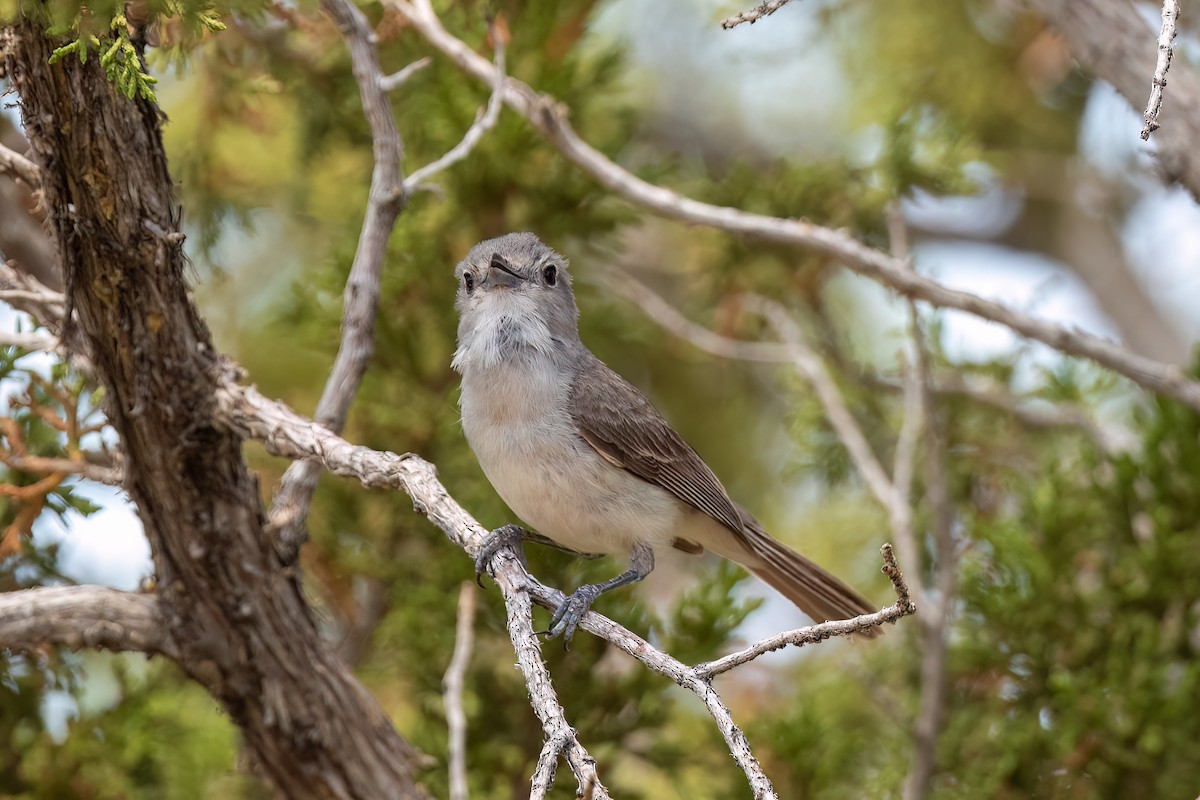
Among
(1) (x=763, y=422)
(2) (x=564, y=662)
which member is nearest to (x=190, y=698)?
(2) (x=564, y=662)

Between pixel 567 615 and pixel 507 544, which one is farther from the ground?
pixel 507 544

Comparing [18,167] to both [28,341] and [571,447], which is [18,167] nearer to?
[28,341]

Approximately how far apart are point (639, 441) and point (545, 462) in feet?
1.56

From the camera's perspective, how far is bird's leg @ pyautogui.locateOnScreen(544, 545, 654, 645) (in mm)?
3334

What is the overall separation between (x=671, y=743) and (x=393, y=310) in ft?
7.11

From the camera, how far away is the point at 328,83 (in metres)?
5.82

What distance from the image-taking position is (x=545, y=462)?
390 centimetres

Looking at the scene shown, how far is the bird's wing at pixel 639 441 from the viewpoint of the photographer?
412 cm

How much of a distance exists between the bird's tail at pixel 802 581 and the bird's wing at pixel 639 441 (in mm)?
134

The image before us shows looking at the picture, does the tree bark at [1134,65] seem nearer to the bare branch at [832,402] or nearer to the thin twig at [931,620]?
the thin twig at [931,620]

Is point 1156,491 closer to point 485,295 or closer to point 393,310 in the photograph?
point 485,295

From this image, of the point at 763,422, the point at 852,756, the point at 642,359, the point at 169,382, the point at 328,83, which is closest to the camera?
the point at 169,382

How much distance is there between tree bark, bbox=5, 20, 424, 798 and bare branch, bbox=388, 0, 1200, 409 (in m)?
1.56

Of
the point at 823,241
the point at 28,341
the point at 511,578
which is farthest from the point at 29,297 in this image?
the point at 823,241
